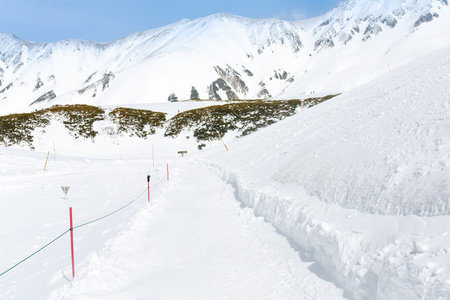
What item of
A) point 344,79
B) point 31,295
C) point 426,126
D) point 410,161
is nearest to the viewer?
point 31,295

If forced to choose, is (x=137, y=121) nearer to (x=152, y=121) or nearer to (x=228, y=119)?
(x=152, y=121)

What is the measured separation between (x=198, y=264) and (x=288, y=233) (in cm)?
282

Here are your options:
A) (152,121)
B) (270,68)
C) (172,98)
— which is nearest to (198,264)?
(152,121)

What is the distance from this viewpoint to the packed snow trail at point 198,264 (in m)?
5.98

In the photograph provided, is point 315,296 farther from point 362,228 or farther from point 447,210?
point 447,210

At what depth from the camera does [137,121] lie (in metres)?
52.2

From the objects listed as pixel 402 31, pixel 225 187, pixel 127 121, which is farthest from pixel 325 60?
pixel 225 187

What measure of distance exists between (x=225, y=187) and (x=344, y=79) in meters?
131

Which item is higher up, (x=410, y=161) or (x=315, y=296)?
(x=410, y=161)

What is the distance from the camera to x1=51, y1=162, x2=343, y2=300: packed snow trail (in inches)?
236

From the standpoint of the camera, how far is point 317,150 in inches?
500

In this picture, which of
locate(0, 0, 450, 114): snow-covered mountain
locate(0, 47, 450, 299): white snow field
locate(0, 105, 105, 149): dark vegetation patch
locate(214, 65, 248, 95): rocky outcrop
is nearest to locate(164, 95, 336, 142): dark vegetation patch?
locate(0, 105, 105, 149): dark vegetation patch

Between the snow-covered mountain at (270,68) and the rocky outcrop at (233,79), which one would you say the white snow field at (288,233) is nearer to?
the snow-covered mountain at (270,68)

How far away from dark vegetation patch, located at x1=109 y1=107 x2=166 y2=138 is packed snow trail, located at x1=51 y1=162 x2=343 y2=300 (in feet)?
132
